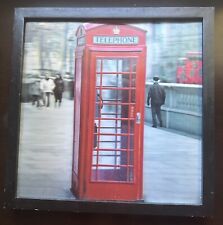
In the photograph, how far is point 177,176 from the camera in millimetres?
1984

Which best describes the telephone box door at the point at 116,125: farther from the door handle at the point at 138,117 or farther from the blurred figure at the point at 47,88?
the blurred figure at the point at 47,88

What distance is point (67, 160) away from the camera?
2039 mm

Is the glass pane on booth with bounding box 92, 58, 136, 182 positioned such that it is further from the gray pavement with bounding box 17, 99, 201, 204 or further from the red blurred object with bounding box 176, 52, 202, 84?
the red blurred object with bounding box 176, 52, 202, 84

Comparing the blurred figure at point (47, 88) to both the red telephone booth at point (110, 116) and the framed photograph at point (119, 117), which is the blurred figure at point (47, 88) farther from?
the red telephone booth at point (110, 116)

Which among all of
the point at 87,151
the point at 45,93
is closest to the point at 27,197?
the point at 87,151

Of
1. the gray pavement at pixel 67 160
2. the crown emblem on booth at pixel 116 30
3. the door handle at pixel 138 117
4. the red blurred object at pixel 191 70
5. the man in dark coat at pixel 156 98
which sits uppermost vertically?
the crown emblem on booth at pixel 116 30

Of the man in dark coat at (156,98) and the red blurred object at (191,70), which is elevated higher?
the red blurred object at (191,70)

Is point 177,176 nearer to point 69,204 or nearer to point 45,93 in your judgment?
point 69,204

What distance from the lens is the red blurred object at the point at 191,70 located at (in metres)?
2.00

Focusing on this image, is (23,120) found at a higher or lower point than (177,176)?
higher

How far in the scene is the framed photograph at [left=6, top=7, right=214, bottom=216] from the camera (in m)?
1.97

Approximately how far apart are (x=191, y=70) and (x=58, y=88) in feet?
2.49

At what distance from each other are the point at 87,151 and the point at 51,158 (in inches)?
8.6

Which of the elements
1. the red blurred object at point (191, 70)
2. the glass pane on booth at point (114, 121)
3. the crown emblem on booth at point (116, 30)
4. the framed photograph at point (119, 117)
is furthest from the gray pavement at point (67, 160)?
the crown emblem on booth at point (116, 30)
